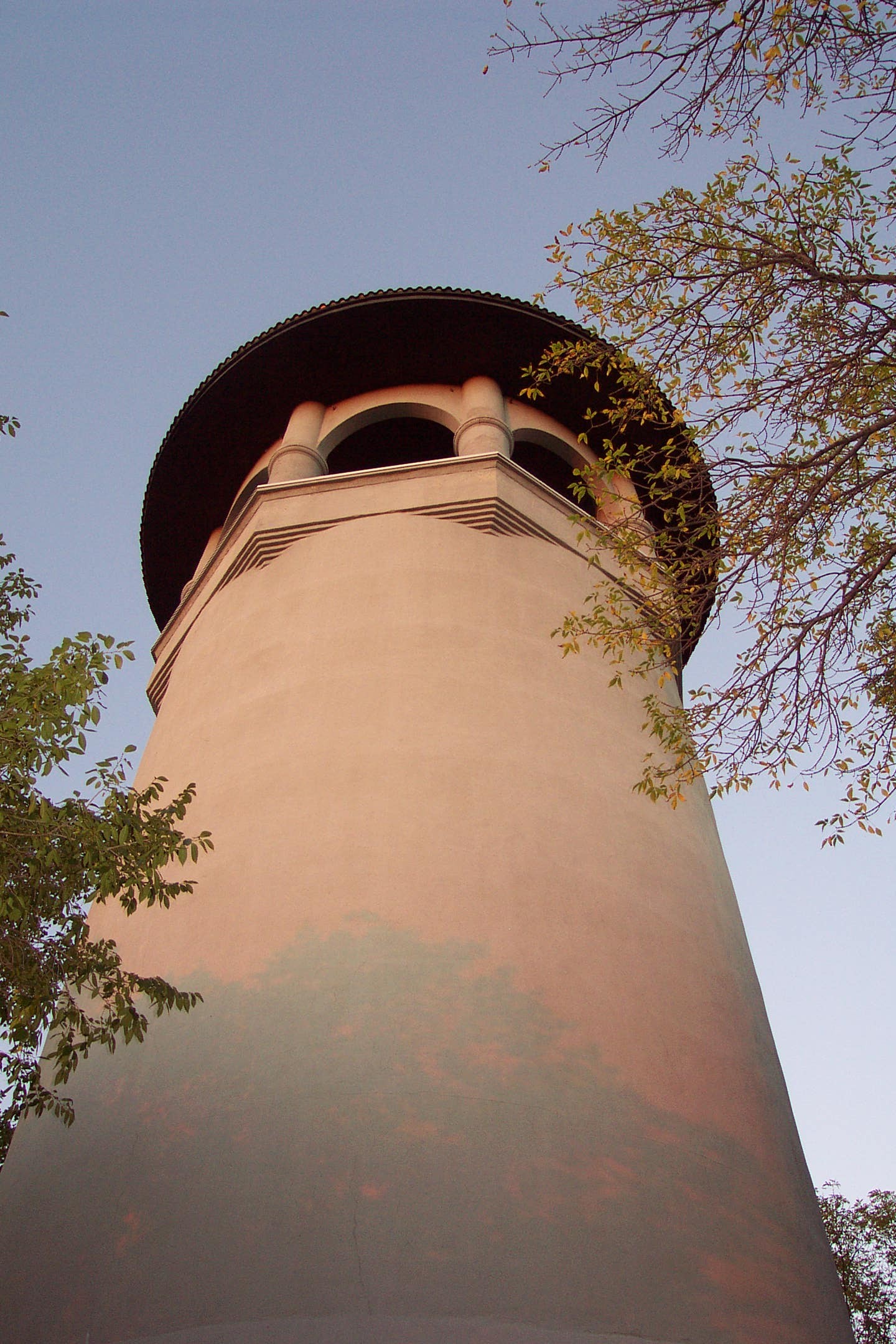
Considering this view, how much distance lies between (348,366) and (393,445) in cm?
241

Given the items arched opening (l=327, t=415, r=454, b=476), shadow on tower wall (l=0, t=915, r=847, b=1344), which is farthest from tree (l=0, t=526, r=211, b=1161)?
arched opening (l=327, t=415, r=454, b=476)

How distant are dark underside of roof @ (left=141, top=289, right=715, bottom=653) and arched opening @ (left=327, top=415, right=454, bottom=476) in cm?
170

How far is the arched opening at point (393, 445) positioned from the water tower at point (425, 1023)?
4.37 metres

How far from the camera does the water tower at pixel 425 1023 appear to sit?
5.37 metres

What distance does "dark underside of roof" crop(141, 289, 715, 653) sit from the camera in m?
11.9

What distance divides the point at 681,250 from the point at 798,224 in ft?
2.36

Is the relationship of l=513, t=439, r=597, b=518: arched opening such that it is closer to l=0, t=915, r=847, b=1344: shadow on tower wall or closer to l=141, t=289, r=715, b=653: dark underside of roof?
l=141, t=289, r=715, b=653: dark underside of roof

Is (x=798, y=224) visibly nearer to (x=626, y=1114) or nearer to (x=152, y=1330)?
(x=626, y=1114)

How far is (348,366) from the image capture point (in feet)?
40.4

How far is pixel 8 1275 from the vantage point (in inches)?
240

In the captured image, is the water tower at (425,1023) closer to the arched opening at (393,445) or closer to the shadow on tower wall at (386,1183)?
the shadow on tower wall at (386,1183)

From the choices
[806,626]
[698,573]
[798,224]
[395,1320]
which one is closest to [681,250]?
[798,224]

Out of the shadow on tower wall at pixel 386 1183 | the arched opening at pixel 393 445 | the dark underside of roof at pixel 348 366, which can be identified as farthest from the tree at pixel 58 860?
the arched opening at pixel 393 445

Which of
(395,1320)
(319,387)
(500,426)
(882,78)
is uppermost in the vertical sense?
(319,387)
